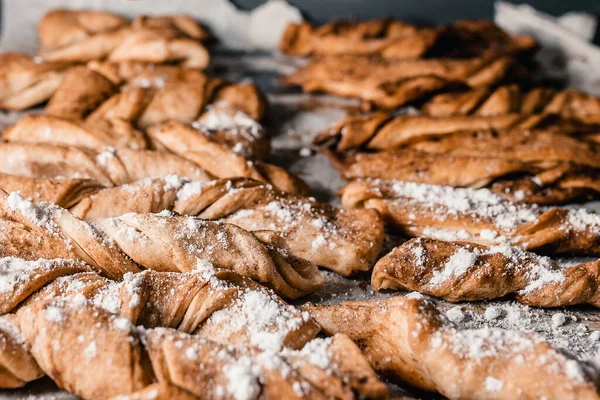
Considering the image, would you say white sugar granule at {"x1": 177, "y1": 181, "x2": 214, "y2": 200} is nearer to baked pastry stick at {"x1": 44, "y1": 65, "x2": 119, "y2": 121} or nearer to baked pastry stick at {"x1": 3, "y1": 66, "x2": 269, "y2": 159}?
baked pastry stick at {"x1": 3, "y1": 66, "x2": 269, "y2": 159}

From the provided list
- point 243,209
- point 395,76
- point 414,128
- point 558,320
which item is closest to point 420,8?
point 395,76

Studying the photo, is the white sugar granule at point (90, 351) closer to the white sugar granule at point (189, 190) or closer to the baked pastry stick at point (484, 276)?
the white sugar granule at point (189, 190)

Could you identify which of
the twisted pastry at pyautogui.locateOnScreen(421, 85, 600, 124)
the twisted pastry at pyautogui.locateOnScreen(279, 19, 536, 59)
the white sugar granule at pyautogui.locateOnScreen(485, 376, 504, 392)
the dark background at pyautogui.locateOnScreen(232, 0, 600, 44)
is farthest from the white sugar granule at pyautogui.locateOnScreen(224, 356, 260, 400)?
the dark background at pyautogui.locateOnScreen(232, 0, 600, 44)

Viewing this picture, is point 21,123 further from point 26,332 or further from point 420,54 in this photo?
point 420,54

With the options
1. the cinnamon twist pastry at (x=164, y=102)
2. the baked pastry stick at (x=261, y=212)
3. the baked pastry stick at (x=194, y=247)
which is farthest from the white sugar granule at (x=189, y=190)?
the cinnamon twist pastry at (x=164, y=102)

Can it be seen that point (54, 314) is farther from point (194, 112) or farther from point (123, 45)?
point (123, 45)

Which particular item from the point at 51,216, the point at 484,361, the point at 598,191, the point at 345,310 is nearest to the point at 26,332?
the point at 51,216
